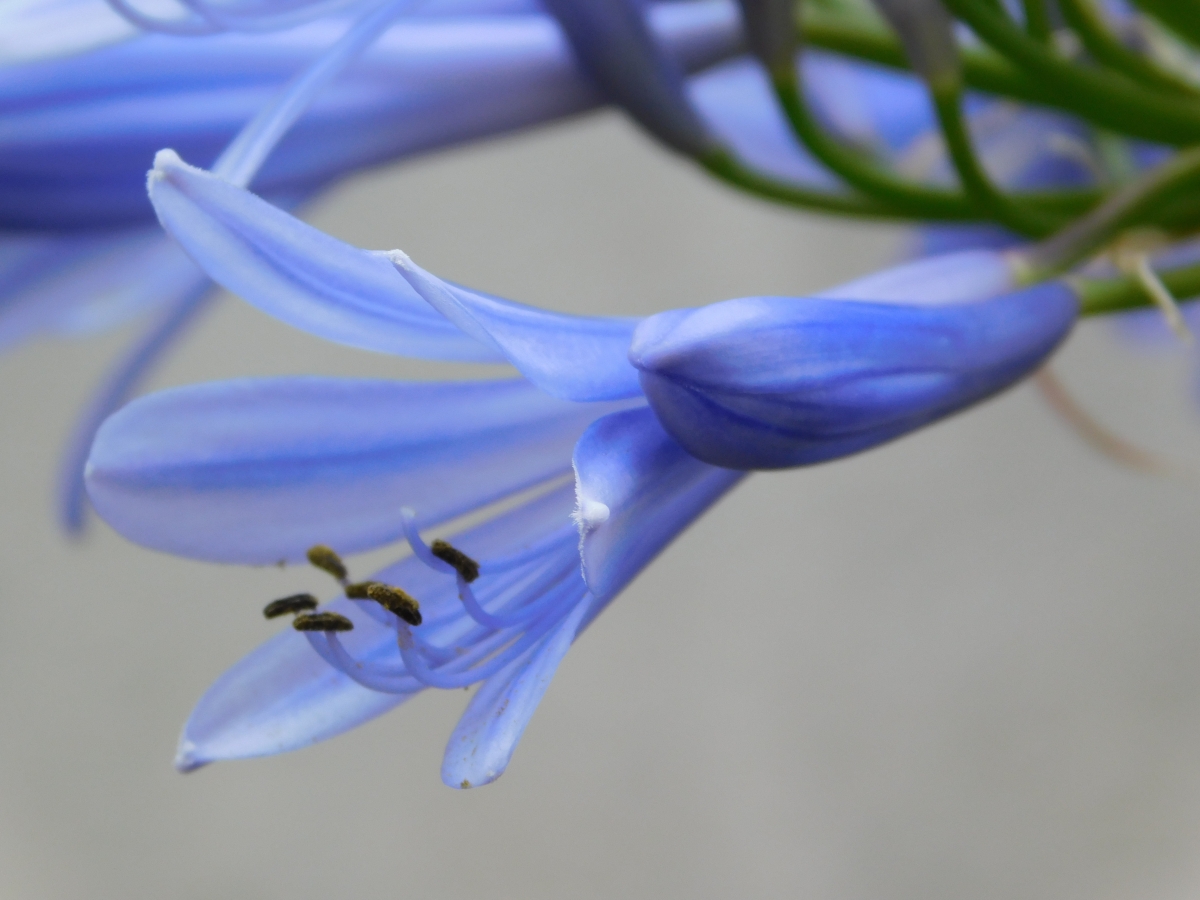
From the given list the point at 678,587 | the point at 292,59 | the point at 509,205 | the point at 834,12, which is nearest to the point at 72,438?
the point at 292,59

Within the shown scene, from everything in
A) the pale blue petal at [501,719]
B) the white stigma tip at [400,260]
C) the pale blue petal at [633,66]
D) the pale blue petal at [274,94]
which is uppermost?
the pale blue petal at [274,94]

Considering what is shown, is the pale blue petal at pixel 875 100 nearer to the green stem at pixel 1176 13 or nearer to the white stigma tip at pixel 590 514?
the green stem at pixel 1176 13

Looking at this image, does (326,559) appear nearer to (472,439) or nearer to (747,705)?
(472,439)

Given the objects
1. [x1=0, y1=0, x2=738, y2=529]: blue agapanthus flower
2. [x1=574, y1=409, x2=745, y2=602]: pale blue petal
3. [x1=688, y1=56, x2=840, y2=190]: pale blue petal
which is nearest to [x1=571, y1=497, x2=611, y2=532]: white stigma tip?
[x1=574, y1=409, x2=745, y2=602]: pale blue petal

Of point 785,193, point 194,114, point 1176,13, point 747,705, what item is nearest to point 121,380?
point 194,114

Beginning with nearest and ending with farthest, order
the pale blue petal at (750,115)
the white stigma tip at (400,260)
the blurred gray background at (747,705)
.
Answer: the white stigma tip at (400,260)
the pale blue petal at (750,115)
the blurred gray background at (747,705)

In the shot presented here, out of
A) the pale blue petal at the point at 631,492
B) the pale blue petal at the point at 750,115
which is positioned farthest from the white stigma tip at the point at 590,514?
the pale blue petal at the point at 750,115
